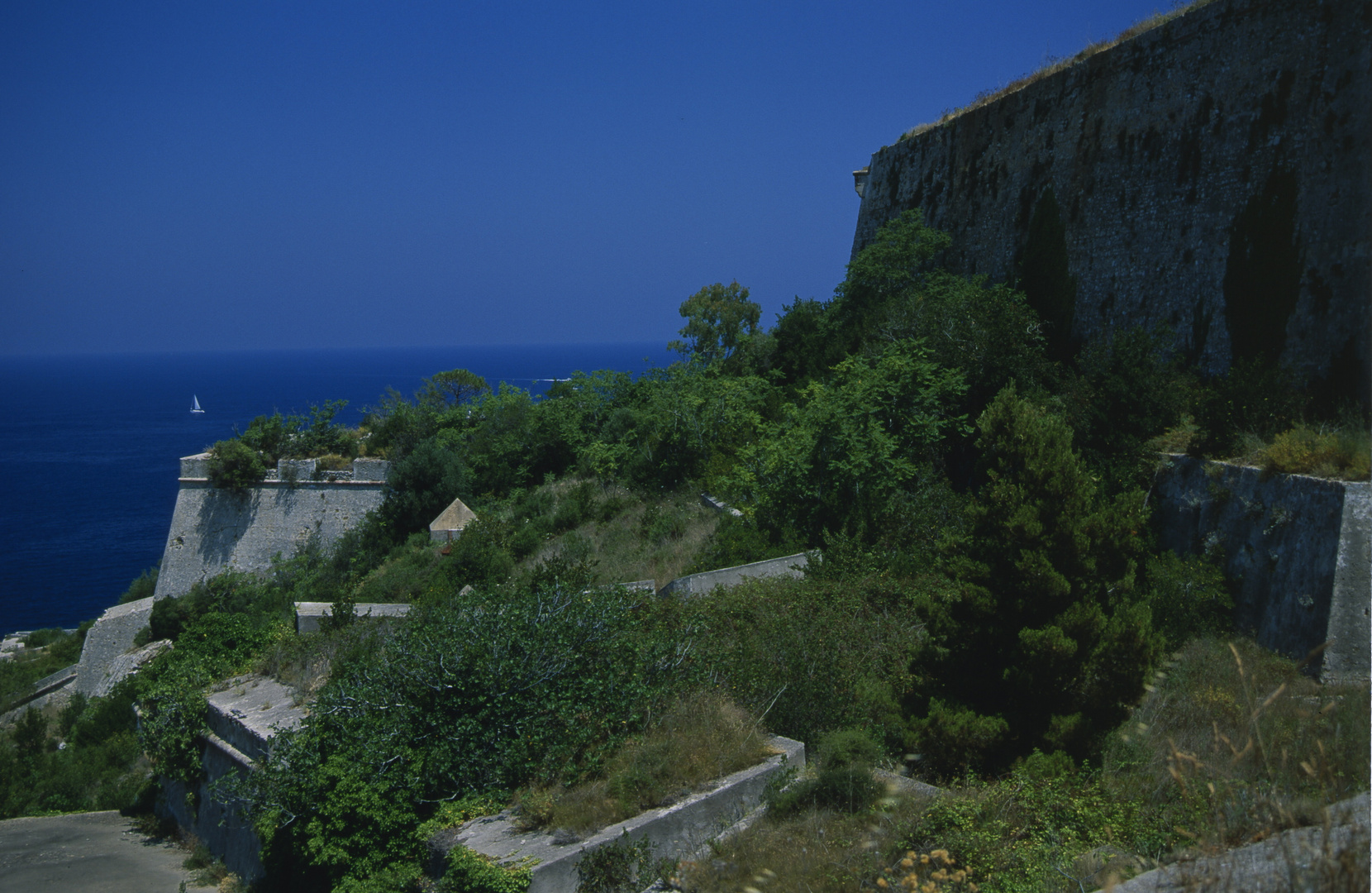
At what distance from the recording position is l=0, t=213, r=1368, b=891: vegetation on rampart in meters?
5.54

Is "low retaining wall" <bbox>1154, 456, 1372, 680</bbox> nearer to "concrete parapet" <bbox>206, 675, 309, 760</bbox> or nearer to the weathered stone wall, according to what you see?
the weathered stone wall

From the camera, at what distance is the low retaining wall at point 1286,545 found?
29.3ft

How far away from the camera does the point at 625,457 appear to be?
23.0 metres

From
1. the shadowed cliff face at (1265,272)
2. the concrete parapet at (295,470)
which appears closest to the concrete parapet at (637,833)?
the shadowed cliff face at (1265,272)

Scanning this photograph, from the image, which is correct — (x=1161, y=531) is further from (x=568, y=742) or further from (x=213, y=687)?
(x=213, y=687)

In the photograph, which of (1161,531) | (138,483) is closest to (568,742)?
(1161,531)

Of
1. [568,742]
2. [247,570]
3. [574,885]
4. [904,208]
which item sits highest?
[904,208]

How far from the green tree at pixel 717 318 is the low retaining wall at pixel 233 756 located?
28281mm

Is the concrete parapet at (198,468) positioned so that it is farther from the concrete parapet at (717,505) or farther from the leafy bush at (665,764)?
the leafy bush at (665,764)

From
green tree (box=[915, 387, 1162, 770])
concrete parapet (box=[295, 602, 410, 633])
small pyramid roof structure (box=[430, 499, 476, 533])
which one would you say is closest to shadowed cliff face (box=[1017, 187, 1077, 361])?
green tree (box=[915, 387, 1162, 770])

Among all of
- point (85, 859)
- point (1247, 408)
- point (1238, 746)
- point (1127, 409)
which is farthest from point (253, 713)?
point (1247, 408)

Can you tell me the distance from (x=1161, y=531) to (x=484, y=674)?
31.2 feet

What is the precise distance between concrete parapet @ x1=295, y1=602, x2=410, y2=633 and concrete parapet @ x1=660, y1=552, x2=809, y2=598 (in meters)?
3.53

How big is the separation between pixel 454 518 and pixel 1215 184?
17569 millimetres
